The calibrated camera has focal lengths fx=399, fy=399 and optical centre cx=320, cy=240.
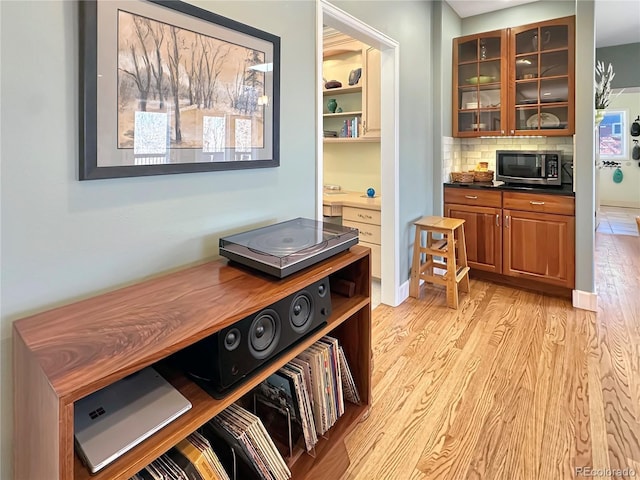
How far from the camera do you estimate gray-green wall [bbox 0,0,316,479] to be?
1045 mm

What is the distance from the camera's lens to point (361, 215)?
3.70m

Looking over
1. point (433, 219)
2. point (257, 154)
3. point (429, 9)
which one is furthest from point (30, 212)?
point (429, 9)

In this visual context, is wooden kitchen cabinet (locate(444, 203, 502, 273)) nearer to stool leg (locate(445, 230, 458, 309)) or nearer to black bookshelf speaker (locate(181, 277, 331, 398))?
stool leg (locate(445, 230, 458, 309))

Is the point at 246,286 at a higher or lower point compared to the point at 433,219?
lower

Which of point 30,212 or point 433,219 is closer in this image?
point 30,212

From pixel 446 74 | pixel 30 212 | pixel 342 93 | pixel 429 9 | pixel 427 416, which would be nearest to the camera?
pixel 30 212

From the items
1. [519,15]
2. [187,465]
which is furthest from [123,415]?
[519,15]

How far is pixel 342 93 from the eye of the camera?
4242 millimetres

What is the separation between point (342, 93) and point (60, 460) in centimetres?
407

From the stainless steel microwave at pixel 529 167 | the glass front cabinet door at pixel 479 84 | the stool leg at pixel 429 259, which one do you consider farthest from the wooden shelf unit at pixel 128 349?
the glass front cabinet door at pixel 479 84

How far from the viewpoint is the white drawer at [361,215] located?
360 centimetres

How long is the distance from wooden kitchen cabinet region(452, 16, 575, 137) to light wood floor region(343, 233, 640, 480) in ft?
5.24

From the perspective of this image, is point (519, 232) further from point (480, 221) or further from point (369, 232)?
point (369, 232)

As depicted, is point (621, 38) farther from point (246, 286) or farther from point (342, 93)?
point (246, 286)
